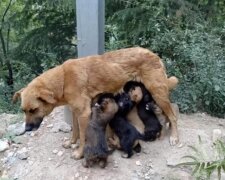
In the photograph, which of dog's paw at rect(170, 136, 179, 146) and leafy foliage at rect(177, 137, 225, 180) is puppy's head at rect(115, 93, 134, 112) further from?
leafy foliage at rect(177, 137, 225, 180)

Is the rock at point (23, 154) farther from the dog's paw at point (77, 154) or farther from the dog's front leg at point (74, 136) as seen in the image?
the dog's paw at point (77, 154)

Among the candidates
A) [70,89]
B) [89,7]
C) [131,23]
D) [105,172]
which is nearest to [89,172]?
[105,172]

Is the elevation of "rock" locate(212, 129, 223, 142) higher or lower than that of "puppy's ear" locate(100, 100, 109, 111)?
lower

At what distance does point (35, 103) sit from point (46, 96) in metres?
0.12

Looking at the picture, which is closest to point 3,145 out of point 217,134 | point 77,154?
point 77,154

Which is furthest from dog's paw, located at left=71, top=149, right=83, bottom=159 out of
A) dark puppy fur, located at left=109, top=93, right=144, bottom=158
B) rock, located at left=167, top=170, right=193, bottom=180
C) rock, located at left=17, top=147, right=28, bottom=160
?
rock, located at left=167, top=170, right=193, bottom=180

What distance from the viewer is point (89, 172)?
448 cm

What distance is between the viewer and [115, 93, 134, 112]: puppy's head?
473cm

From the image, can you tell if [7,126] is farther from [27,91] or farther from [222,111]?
[222,111]

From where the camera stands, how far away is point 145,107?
4922mm

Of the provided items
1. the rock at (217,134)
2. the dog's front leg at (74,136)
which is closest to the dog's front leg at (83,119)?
the dog's front leg at (74,136)

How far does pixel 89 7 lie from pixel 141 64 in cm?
81

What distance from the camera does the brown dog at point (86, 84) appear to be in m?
4.38

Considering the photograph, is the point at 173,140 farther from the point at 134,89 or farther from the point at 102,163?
the point at 102,163
